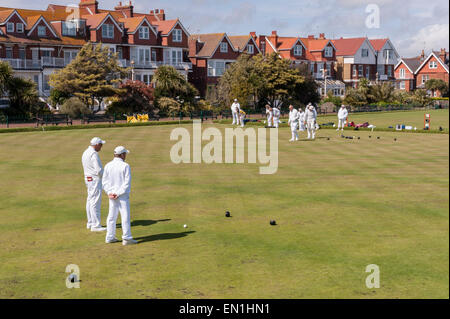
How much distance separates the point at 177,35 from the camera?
78062 millimetres

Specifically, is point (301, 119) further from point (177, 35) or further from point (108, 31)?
point (177, 35)

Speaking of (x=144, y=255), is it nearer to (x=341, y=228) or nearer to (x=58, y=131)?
(x=341, y=228)

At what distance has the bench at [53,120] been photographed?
151 feet

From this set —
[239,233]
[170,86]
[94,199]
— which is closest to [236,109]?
[170,86]

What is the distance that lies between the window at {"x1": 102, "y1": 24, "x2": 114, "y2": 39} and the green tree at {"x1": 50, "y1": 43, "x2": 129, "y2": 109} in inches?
548

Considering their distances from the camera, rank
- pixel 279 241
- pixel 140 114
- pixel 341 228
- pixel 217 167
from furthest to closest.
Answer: pixel 140 114
pixel 217 167
pixel 341 228
pixel 279 241

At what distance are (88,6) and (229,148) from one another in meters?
54.7

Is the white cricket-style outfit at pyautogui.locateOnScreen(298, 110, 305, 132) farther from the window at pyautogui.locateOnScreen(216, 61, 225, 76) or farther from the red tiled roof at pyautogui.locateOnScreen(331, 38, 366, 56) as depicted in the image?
the red tiled roof at pyautogui.locateOnScreen(331, 38, 366, 56)

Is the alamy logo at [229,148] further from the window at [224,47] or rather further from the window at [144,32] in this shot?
the window at [224,47]

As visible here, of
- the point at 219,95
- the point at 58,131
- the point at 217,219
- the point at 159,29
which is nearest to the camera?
the point at 217,219

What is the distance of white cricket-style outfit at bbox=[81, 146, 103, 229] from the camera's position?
12.4 m

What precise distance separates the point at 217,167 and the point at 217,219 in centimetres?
903

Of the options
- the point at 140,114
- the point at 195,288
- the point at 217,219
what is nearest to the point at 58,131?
the point at 140,114

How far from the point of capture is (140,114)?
5494cm
